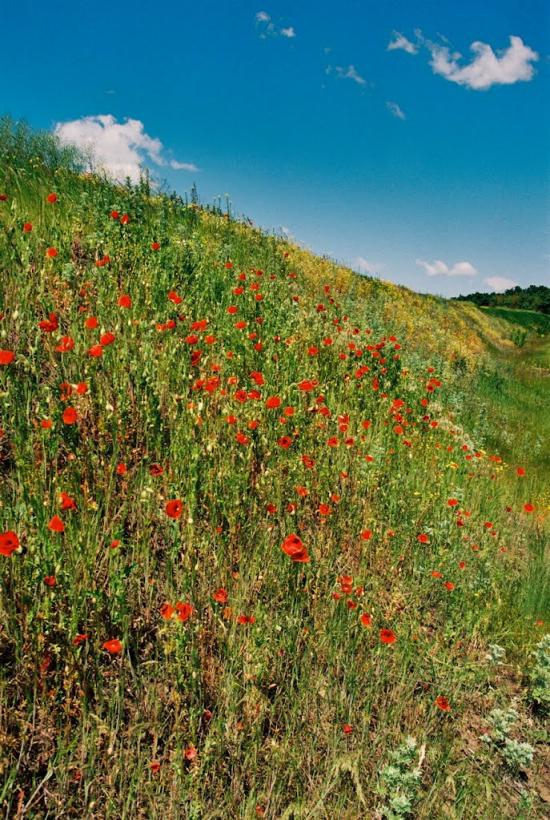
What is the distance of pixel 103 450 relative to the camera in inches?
108

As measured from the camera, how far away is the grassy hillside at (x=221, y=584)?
1.88 meters

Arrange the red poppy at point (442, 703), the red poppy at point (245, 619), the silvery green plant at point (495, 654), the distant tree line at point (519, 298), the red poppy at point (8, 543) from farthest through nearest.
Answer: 1. the distant tree line at point (519, 298)
2. the silvery green plant at point (495, 654)
3. the red poppy at point (442, 703)
4. the red poppy at point (245, 619)
5. the red poppy at point (8, 543)

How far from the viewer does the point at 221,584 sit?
2.47 meters

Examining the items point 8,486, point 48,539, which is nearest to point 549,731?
point 48,539

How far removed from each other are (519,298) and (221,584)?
7053 cm

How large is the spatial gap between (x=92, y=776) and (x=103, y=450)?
1.50 meters

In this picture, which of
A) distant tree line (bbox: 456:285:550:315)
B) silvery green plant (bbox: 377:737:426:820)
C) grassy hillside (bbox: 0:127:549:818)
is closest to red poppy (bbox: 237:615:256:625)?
grassy hillside (bbox: 0:127:549:818)

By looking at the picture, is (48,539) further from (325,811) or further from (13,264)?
(13,264)

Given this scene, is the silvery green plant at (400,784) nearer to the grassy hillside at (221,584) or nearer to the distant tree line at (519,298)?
the grassy hillside at (221,584)

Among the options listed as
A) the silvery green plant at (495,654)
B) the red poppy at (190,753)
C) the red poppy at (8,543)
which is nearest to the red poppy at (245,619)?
the red poppy at (190,753)

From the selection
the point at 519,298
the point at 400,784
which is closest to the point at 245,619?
the point at 400,784

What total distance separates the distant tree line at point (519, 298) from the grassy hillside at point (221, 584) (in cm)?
5823

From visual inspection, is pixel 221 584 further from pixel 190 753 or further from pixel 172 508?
pixel 190 753

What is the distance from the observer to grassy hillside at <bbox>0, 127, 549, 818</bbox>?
1.88 m
